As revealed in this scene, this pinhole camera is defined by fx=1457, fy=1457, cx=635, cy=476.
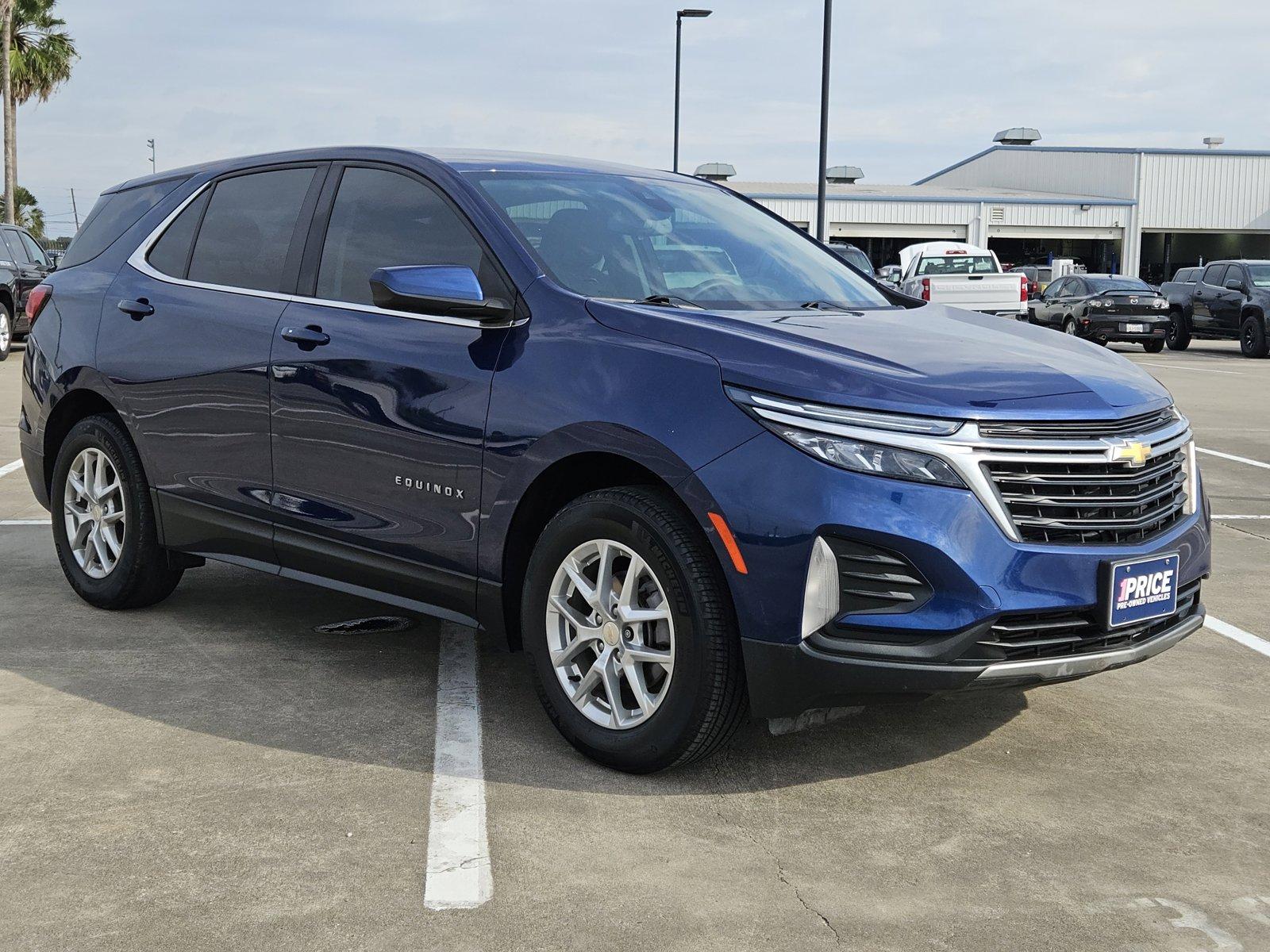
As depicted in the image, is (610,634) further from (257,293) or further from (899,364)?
(257,293)

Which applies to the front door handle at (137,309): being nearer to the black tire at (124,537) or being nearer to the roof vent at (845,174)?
the black tire at (124,537)

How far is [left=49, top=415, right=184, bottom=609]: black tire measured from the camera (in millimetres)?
5609

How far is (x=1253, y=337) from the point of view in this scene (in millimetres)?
25672

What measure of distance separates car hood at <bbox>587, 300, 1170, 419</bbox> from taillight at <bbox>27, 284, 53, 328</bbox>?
3072 mm

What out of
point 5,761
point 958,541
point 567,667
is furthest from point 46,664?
point 958,541

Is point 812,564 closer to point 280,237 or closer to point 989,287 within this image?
point 280,237

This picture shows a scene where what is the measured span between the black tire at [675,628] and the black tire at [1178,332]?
25.5m

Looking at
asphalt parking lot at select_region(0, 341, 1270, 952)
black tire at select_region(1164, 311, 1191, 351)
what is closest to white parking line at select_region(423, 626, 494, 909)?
asphalt parking lot at select_region(0, 341, 1270, 952)

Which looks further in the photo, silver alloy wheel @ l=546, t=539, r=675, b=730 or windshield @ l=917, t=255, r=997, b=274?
windshield @ l=917, t=255, r=997, b=274

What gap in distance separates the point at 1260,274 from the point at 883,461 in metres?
25.5

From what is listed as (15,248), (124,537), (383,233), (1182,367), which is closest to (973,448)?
(383,233)

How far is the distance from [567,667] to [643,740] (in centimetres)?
35

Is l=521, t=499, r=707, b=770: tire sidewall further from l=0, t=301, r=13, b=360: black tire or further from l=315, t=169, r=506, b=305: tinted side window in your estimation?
l=0, t=301, r=13, b=360: black tire

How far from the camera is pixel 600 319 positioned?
4.09 m
